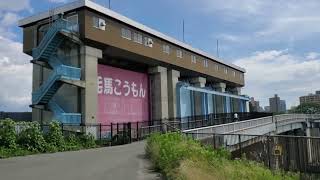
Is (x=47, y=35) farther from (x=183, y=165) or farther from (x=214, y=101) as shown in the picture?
(x=214, y=101)

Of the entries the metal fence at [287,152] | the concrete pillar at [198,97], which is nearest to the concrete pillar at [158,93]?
the concrete pillar at [198,97]

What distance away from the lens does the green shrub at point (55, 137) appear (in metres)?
29.9

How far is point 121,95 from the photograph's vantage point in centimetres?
5262

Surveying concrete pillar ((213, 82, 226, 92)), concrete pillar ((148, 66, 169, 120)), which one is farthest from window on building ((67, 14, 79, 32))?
concrete pillar ((213, 82, 226, 92))

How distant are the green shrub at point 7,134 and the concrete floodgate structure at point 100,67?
561 inches

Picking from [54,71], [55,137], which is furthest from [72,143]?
[54,71]

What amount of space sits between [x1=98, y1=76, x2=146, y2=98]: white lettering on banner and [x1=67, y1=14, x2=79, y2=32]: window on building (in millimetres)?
6934

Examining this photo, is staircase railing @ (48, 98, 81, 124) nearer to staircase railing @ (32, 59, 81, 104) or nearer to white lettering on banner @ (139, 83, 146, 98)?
staircase railing @ (32, 59, 81, 104)

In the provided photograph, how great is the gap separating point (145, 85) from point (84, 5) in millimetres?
17951

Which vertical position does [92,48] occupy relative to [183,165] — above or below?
above

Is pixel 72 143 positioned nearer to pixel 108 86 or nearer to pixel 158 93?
pixel 108 86

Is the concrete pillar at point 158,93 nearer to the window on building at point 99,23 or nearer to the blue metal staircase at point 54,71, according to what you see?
the window on building at point 99,23

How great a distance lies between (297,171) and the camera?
1769 centimetres

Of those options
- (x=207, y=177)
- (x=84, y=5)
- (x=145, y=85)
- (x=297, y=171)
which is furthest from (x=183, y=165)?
(x=145, y=85)
